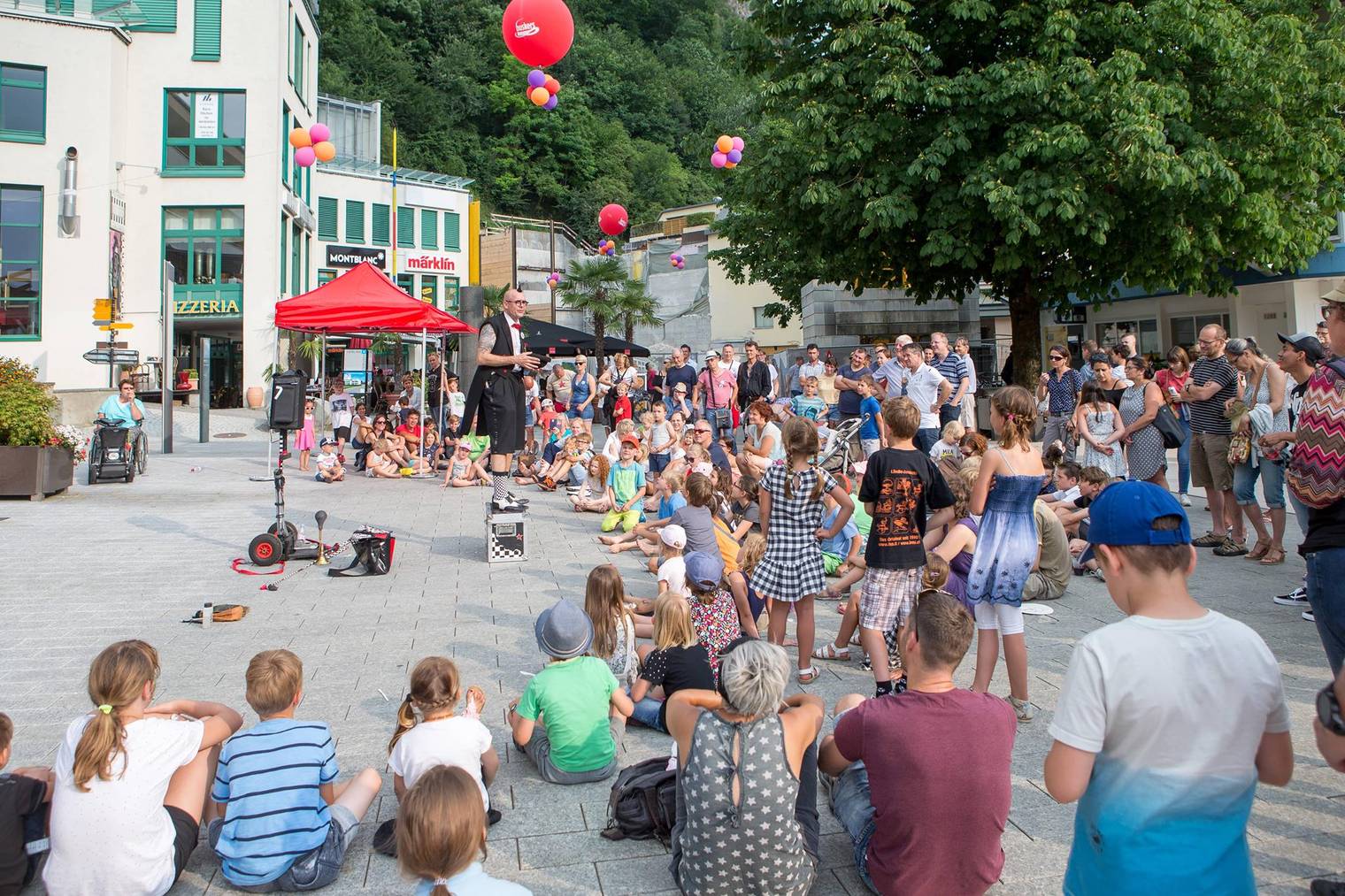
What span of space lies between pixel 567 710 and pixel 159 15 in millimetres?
32200

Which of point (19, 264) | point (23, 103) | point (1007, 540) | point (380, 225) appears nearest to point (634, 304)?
point (380, 225)

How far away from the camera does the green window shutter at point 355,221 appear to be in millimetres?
43406

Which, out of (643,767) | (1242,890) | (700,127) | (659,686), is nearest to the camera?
(1242,890)

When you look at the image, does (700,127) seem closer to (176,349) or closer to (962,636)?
(176,349)

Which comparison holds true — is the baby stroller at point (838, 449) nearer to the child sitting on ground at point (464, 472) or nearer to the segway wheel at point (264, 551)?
the child sitting on ground at point (464, 472)

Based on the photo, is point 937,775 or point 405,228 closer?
point 937,775

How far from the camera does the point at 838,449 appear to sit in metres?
13.4

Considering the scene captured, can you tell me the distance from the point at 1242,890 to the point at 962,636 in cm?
121

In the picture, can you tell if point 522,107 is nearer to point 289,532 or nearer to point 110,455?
point 110,455

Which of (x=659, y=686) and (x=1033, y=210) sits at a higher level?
(x=1033, y=210)

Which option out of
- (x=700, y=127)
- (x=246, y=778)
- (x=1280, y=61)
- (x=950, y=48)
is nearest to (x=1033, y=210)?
(x=950, y=48)

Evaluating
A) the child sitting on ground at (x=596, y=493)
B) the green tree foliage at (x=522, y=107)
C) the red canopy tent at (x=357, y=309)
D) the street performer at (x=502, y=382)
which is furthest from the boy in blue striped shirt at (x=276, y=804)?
the green tree foliage at (x=522, y=107)

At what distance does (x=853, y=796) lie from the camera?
3.75 meters

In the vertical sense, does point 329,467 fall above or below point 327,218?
below
